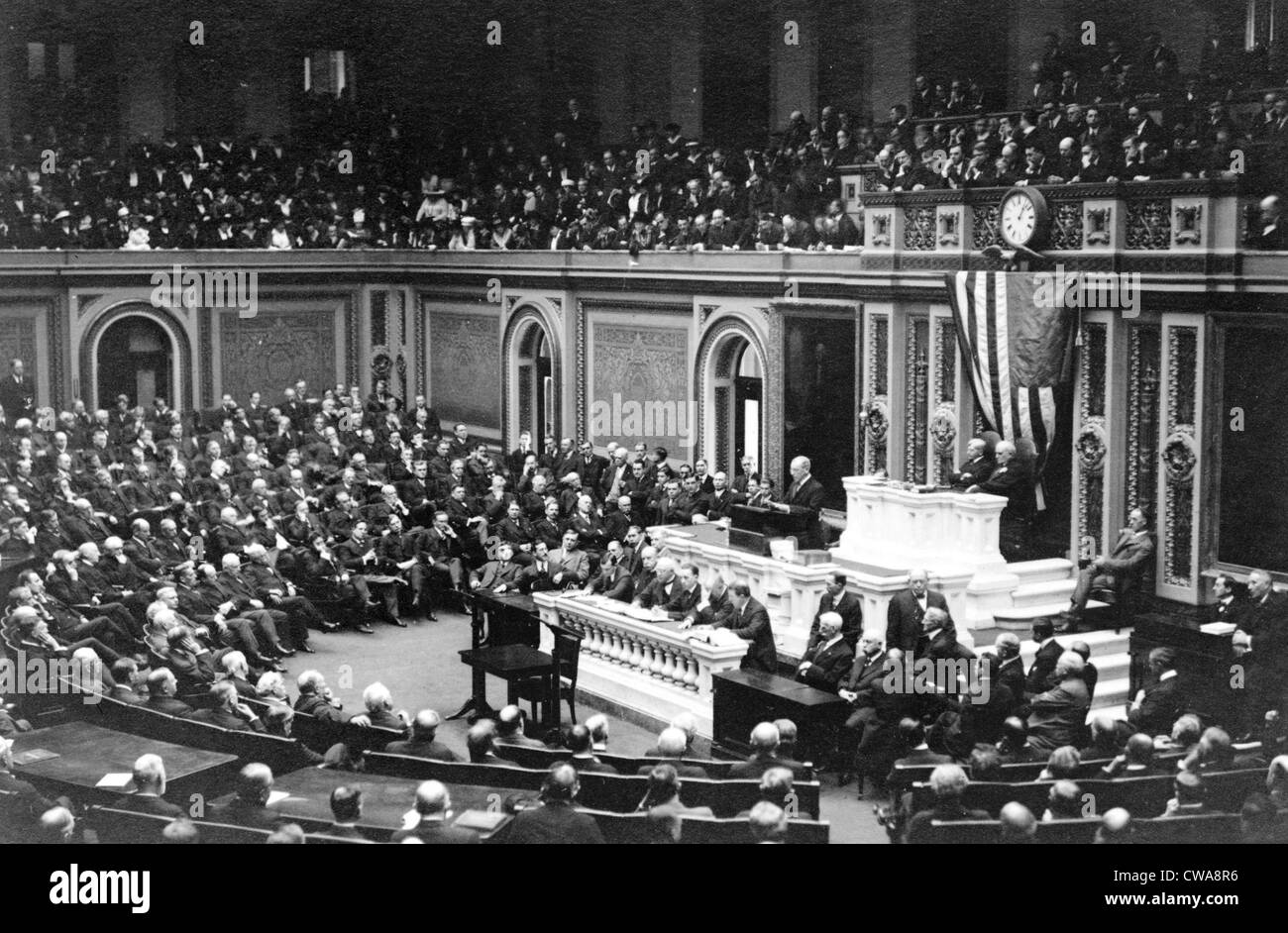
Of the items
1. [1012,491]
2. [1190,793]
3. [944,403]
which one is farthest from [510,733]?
[944,403]

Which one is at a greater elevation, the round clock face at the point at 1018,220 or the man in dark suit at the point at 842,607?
the round clock face at the point at 1018,220

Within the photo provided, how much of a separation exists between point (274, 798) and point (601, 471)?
1146cm

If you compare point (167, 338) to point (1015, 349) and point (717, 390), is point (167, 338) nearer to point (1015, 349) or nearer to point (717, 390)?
point (717, 390)

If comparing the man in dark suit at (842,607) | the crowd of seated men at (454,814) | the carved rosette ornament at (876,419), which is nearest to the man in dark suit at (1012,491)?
the carved rosette ornament at (876,419)

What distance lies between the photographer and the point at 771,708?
38.4 feet

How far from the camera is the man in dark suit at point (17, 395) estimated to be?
21.7 metres

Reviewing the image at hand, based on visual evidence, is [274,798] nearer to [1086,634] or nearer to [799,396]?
[1086,634]

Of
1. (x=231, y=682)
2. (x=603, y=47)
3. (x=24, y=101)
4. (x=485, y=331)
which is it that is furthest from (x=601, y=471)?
(x=24, y=101)

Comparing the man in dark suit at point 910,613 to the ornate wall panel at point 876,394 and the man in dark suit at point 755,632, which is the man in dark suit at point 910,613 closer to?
the man in dark suit at point 755,632

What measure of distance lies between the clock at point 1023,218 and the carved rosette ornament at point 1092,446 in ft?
6.73

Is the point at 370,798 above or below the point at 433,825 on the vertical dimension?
below

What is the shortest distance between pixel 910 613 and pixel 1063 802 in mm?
3837

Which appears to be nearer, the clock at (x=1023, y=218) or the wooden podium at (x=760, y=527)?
the wooden podium at (x=760, y=527)

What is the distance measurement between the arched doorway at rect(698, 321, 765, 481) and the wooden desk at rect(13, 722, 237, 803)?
10836mm
